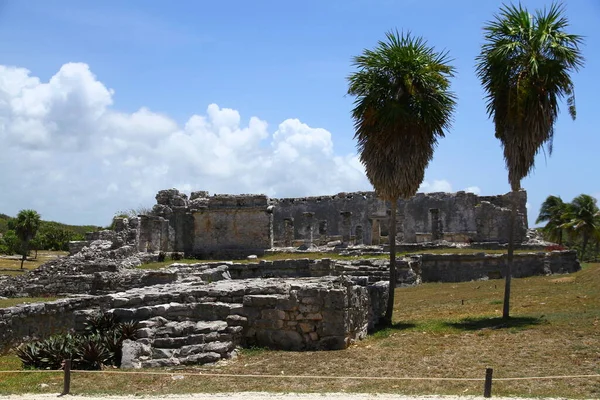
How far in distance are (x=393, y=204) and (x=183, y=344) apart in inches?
295

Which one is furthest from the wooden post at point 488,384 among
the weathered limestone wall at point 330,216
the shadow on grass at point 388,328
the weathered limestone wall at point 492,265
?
the weathered limestone wall at point 330,216

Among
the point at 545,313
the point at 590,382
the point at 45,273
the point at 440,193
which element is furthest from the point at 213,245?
the point at 590,382

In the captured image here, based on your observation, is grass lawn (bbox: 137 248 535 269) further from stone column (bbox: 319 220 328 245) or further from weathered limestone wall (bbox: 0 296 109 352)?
weathered limestone wall (bbox: 0 296 109 352)

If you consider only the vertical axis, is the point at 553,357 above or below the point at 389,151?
below

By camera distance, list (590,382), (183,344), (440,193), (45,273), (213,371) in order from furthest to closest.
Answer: (440,193) < (45,273) < (183,344) < (213,371) < (590,382)

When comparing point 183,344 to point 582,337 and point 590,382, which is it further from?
point 582,337

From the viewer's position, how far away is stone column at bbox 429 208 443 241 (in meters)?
38.3

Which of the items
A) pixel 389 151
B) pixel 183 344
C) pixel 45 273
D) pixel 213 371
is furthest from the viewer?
pixel 45 273

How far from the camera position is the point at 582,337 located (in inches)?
496

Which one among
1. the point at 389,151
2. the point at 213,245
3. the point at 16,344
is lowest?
the point at 16,344

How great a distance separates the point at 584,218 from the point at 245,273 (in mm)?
29196

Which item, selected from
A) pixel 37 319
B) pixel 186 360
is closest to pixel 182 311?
pixel 186 360

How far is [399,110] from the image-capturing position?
1620 centimetres

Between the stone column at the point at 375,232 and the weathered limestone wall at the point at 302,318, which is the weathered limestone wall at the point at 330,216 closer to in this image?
the stone column at the point at 375,232
